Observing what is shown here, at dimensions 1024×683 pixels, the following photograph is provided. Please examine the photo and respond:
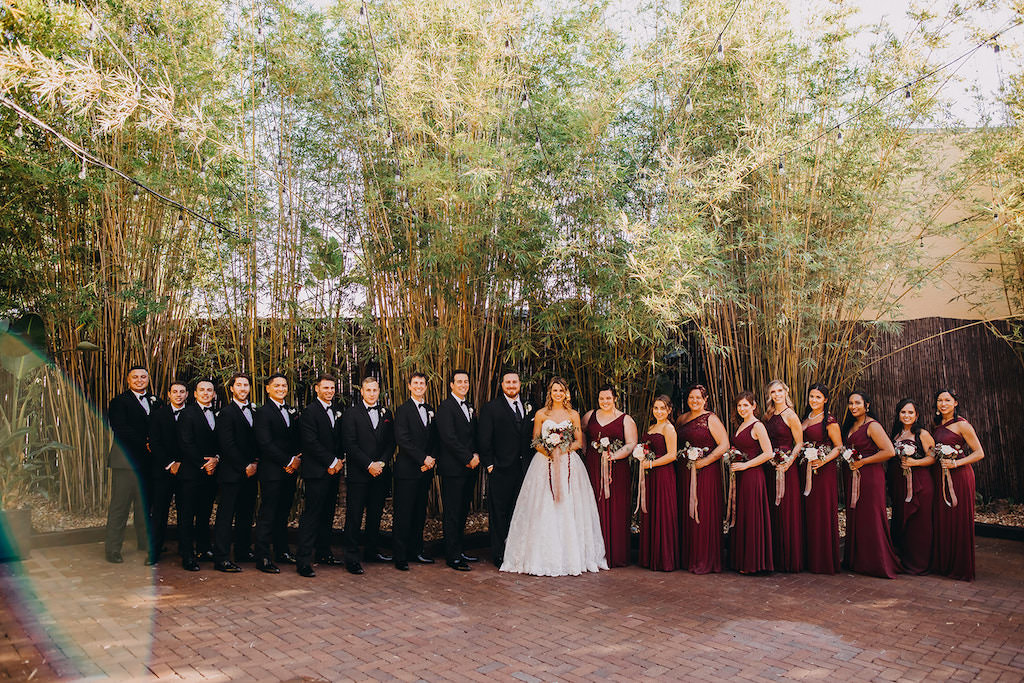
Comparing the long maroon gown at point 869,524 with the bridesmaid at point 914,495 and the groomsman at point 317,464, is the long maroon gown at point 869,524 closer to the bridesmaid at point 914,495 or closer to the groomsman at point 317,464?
the bridesmaid at point 914,495

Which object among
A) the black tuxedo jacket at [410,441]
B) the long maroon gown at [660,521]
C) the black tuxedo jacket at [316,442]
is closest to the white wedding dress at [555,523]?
the long maroon gown at [660,521]

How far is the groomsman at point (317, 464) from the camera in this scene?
16.5ft

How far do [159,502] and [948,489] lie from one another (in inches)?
213

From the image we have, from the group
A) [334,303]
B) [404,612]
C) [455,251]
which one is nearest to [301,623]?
[404,612]

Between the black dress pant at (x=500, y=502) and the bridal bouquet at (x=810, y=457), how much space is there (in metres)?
1.97

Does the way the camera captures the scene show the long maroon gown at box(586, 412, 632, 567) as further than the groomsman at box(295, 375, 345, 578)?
Yes

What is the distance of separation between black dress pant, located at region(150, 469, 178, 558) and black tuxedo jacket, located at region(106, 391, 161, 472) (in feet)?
0.54

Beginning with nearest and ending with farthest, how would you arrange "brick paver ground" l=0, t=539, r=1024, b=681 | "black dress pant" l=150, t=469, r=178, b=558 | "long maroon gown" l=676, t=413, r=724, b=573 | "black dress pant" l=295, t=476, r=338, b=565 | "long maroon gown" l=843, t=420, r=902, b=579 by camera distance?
1. "brick paver ground" l=0, t=539, r=1024, b=681
2. "black dress pant" l=295, t=476, r=338, b=565
3. "long maroon gown" l=843, t=420, r=902, b=579
4. "long maroon gown" l=676, t=413, r=724, b=573
5. "black dress pant" l=150, t=469, r=178, b=558

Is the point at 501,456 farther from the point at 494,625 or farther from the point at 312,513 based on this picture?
the point at 494,625

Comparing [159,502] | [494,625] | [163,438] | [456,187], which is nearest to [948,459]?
[494,625]

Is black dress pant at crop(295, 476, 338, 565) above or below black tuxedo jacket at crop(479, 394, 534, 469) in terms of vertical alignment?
below

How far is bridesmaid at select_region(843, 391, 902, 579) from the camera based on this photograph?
5117 millimetres

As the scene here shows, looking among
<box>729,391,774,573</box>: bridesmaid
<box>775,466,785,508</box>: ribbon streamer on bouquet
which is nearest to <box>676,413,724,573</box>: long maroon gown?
<box>729,391,774,573</box>: bridesmaid

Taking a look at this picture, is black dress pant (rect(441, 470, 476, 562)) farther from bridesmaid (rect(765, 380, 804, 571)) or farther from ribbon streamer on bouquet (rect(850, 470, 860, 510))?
ribbon streamer on bouquet (rect(850, 470, 860, 510))
